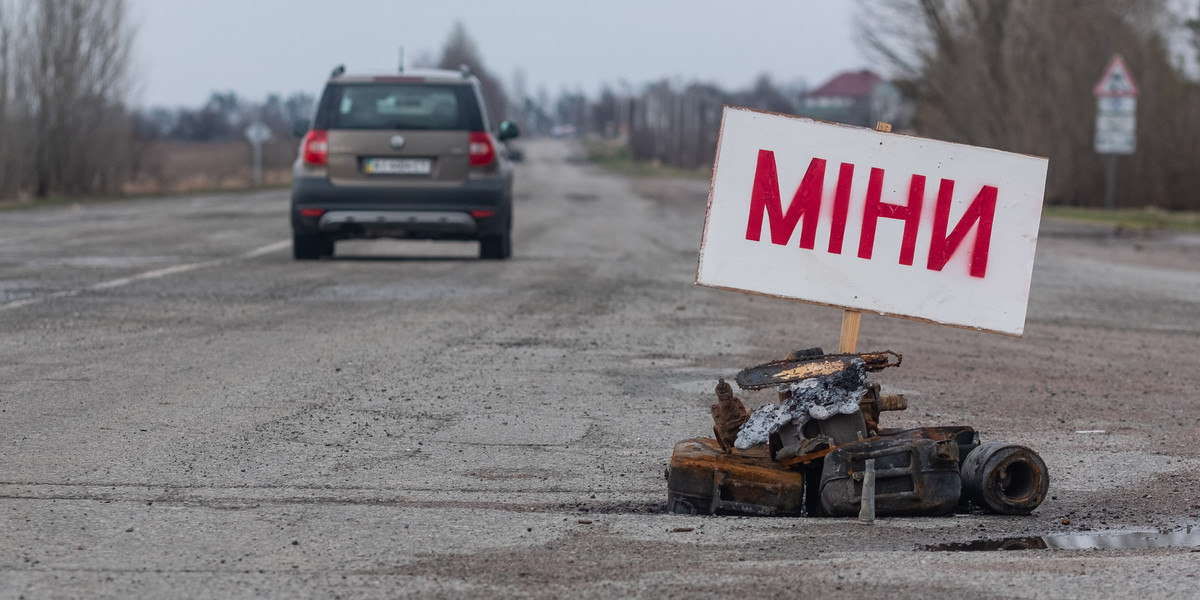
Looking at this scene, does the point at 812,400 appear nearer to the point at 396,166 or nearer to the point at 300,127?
the point at 396,166

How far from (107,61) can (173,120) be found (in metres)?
118

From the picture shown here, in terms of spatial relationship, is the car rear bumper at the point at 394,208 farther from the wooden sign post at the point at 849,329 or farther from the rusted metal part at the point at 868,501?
the rusted metal part at the point at 868,501

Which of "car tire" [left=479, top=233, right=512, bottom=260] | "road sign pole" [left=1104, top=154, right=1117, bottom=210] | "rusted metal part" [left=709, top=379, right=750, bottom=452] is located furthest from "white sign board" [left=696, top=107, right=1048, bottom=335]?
"road sign pole" [left=1104, top=154, right=1117, bottom=210]

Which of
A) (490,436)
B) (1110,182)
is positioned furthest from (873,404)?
(1110,182)

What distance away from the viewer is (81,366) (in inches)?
283

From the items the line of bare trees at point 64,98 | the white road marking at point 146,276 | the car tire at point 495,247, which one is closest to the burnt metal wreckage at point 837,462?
the white road marking at point 146,276

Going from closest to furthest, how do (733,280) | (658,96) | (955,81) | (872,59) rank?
1. (733,280)
2. (955,81)
3. (872,59)
4. (658,96)

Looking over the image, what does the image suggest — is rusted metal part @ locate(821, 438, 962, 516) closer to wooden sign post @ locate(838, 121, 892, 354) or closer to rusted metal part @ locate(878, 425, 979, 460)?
rusted metal part @ locate(878, 425, 979, 460)

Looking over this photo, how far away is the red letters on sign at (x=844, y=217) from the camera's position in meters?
5.11

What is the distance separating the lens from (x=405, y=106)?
14.0 metres

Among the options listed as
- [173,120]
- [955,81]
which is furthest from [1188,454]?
[173,120]

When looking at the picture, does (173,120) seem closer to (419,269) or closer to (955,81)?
(955,81)

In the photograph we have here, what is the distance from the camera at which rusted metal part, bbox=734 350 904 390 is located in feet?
15.6

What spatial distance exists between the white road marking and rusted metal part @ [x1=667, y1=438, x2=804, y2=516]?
22.3 ft
